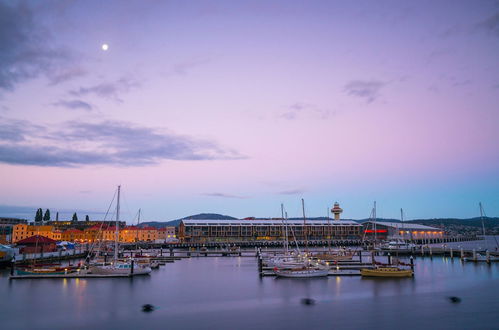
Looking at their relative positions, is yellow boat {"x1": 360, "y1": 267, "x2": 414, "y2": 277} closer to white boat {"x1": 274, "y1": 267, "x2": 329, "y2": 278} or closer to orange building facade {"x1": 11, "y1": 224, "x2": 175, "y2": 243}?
white boat {"x1": 274, "y1": 267, "x2": 329, "y2": 278}

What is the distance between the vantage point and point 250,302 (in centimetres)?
4306

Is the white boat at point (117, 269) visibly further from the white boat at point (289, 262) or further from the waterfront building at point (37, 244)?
the waterfront building at point (37, 244)

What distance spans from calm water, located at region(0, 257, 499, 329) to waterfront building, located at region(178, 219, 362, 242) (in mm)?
97399

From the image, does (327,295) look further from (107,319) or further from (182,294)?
(107,319)

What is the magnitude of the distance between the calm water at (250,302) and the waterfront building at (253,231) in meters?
97.4

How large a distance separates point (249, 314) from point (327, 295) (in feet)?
39.3

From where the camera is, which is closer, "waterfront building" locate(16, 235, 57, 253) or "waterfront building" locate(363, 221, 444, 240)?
"waterfront building" locate(16, 235, 57, 253)

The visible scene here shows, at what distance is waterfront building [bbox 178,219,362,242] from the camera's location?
524 feet

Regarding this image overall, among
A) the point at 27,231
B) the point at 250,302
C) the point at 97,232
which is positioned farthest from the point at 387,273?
the point at 27,231

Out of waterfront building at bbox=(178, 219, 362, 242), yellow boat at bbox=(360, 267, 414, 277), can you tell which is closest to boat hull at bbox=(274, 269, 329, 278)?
yellow boat at bbox=(360, 267, 414, 277)

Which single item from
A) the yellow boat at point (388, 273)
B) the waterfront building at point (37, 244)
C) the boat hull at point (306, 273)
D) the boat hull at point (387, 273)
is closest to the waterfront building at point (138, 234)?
Answer: the waterfront building at point (37, 244)

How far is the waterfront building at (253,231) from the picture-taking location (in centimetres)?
15962

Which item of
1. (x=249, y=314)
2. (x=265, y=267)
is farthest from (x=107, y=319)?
(x=265, y=267)

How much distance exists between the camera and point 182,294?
48031mm
